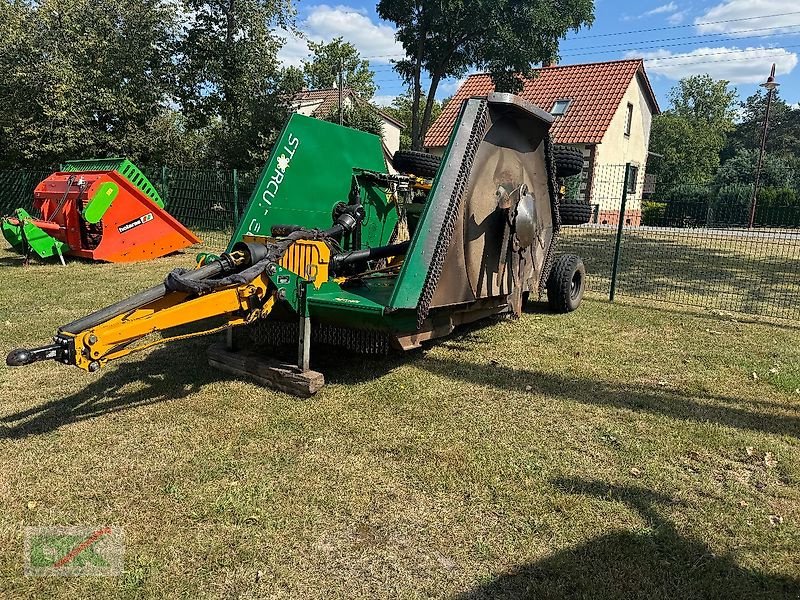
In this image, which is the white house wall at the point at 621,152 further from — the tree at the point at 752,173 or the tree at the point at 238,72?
the tree at the point at 752,173

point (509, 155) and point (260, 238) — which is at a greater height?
point (509, 155)

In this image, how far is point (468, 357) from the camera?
506cm

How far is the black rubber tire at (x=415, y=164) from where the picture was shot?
263 inches

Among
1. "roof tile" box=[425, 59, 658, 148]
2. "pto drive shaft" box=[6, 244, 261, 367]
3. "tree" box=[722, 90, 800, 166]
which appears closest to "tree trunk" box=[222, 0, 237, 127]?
"roof tile" box=[425, 59, 658, 148]

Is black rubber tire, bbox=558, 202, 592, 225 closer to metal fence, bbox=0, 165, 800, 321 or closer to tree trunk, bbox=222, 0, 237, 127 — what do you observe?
metal fence, bbox=0, 165, 800, 321

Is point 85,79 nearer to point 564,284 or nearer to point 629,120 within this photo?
point 564,284

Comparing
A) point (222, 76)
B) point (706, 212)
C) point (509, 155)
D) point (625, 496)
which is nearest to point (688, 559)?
point (625, 496)

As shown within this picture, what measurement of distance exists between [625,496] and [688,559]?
50 centimetres

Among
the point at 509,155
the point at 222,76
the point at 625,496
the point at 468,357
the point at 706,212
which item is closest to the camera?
the point at 625,496

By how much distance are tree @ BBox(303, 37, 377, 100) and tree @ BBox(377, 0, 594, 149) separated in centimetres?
2584

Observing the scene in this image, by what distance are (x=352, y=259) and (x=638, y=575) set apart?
3.11 meters

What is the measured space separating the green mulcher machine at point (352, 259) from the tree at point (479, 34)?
12.2m

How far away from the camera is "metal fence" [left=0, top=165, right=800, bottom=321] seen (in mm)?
8305

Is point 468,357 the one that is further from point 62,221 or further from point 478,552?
point 62,221
